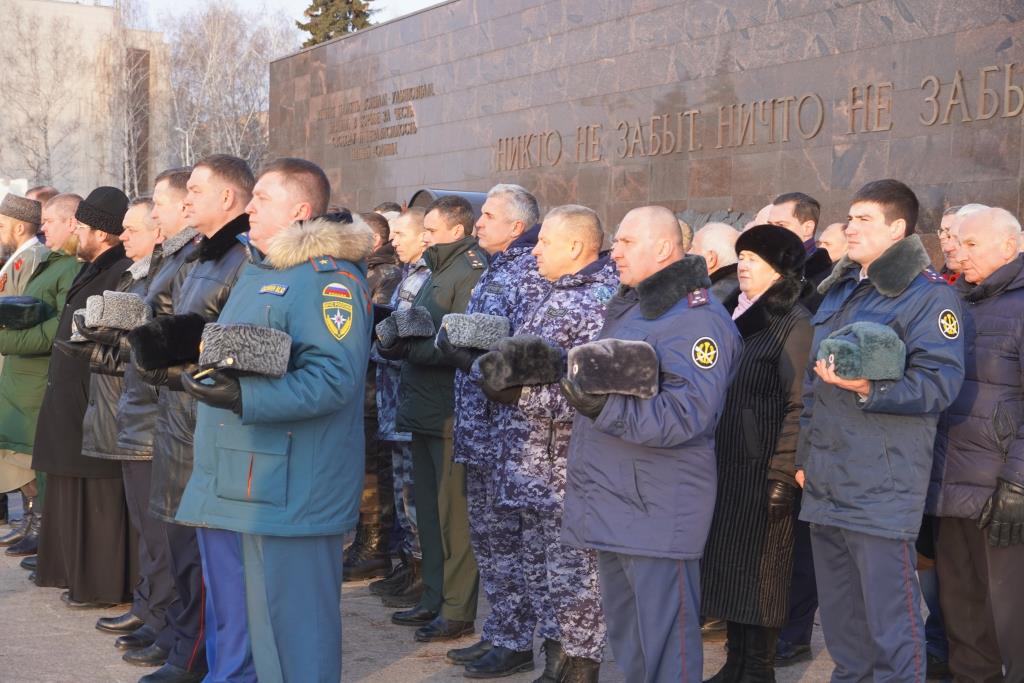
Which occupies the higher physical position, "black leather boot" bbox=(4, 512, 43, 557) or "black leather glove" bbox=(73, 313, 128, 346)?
"black leather glove" bbox=(73, 313, 128, 346)

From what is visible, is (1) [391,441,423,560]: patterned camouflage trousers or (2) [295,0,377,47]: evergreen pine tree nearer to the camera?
(1) [391,441,423,560]: patterned camouflage trousers

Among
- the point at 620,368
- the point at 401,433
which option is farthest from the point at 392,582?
the point at 620,368

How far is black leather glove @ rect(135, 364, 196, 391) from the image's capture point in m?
4.03

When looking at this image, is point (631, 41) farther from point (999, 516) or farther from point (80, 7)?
point (80, 7)

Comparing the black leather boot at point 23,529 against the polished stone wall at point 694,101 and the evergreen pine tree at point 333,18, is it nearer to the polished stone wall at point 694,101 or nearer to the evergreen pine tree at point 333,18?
the polished stone wall at point 694,101

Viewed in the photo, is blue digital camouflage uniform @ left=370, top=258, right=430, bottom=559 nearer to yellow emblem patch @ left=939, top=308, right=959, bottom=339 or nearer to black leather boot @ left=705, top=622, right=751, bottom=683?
black leather boot @ left=705, top=622, right=751, bottom=683

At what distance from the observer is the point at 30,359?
7242 millimetres

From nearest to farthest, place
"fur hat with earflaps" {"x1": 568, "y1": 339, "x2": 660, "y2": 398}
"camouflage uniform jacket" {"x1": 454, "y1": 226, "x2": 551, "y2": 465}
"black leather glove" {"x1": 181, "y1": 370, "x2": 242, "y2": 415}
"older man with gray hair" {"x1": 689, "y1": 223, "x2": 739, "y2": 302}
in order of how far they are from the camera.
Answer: "black leather glove" {"x1": 181, "y1": 370, "x2": 242, "y2": 415}, "fur hat with earflaps" {"x1": 568, "y1": 339, "x2": 660, "y2": 398}, "camouflage uniform jacket" {"x1": 454, "y1": 226, "x2": 551, "y2": 465}, "older man with gray hair" {"x1": 689, "y1": 223, "x2": 739, "y2": 302}

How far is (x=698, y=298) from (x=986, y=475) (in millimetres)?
1463

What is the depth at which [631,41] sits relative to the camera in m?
13.3

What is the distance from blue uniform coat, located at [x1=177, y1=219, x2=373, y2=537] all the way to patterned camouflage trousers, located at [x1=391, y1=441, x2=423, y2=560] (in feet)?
7.58

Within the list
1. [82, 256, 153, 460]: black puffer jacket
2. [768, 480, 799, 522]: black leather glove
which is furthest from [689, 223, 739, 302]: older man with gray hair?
[82, 256, 153, 460]: black puffer jacket

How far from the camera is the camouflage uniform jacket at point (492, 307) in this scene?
5309 millimetres

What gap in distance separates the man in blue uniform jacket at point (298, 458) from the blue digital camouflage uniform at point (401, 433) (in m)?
2.15
